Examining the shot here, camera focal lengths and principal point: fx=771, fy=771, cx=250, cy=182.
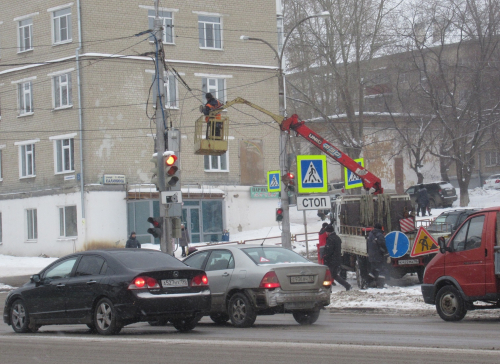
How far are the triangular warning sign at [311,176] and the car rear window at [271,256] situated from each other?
7909 millimetres

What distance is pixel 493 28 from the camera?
4056 centimetres

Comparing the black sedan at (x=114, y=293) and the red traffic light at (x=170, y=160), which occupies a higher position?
the red traffic light at (x=170, y=160)

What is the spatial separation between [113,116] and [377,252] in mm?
22277

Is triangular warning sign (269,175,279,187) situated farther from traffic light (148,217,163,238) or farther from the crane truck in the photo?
traffic light (148,217,163,238)

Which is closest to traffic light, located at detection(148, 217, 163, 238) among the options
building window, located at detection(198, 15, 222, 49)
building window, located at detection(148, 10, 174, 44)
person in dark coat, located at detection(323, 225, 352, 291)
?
person in dark coat, located at detection(323, 225, 352, 291)

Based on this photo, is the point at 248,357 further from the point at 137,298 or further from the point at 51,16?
the point at 51,16

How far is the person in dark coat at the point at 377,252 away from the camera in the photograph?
1903 centimetres

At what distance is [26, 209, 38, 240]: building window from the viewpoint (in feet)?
132

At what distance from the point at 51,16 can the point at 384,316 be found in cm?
2922

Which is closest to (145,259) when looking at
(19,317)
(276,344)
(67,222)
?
(19,317)

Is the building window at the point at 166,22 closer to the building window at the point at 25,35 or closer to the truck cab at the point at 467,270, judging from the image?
the building window at the point at 25,35

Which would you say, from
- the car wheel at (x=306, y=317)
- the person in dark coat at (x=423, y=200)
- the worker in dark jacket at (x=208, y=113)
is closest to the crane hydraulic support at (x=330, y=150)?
the worker in dark jacket at (x=208, y=113)

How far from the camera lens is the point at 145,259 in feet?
40.2

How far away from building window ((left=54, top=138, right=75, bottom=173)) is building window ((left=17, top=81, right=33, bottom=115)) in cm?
276
